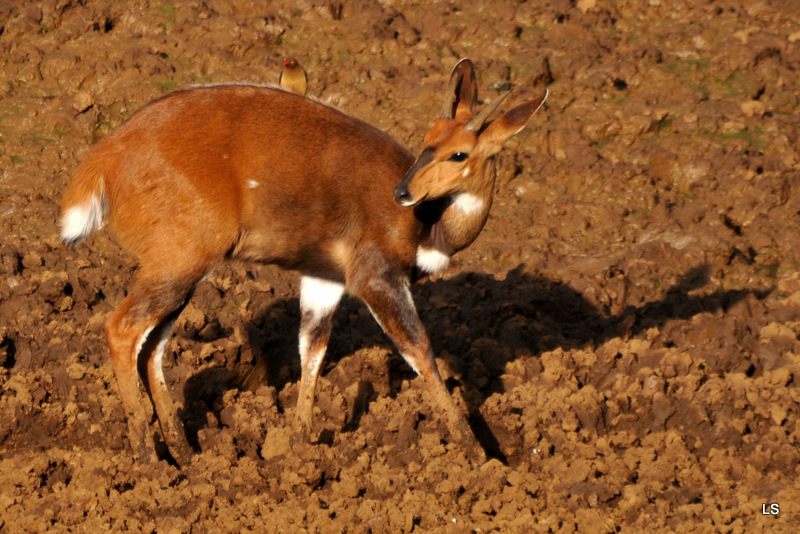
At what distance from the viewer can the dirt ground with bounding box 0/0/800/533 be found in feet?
18.0

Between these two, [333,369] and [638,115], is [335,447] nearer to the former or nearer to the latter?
[333,369]

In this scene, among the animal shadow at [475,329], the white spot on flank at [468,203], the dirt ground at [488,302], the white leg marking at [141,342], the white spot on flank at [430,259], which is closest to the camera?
the dirt ground at [488,302]

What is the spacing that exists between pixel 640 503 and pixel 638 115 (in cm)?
595

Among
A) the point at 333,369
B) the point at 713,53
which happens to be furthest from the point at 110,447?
the point at 713,53

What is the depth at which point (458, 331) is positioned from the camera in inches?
298

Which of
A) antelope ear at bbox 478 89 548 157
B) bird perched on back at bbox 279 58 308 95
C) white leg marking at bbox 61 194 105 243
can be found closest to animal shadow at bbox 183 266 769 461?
white leg marking at bbox 61 194 105 243

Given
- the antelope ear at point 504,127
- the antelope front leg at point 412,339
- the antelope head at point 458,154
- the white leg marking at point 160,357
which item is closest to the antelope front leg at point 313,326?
the antelope front leg at point 412,339

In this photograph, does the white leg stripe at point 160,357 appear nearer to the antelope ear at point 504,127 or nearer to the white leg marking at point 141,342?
the white leg marking at point 141,342

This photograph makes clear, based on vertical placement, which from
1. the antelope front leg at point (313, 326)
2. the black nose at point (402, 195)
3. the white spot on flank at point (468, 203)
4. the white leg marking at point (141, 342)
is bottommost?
the antelope front leg at point (313, 326)

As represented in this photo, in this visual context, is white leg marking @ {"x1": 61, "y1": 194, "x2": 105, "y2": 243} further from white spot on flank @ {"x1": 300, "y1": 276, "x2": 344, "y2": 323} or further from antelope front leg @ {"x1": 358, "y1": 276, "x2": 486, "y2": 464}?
antelope front leg @ {"x1": 358, "y1": 276, "x2": 486, "y2": 464}

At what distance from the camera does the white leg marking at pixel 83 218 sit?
19.2 ft

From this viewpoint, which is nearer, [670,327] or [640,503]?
[640,503]

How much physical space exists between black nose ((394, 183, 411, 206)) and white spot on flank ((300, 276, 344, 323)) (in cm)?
100

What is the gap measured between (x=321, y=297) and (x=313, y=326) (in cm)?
20
